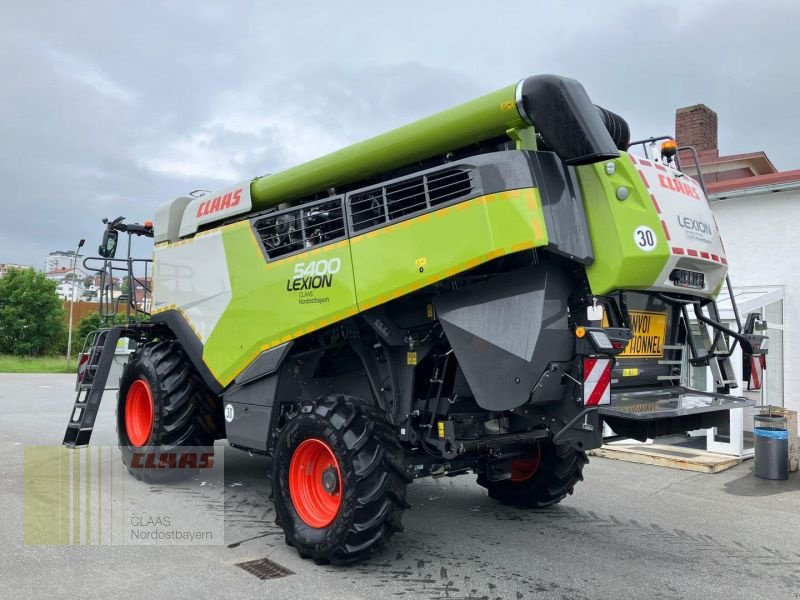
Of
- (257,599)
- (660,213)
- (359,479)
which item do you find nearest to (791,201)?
(660,213)

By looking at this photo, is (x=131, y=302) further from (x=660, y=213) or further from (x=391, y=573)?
(x=660, y=213)

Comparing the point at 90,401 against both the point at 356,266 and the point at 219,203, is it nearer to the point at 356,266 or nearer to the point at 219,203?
the point at 219,203

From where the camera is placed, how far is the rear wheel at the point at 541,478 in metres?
5.70

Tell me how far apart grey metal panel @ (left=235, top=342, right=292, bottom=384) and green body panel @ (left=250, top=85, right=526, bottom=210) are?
4.17 feet

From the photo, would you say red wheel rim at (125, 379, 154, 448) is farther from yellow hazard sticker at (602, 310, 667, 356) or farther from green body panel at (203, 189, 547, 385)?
yellow hazard sticker at (602, 310, 667, 356)

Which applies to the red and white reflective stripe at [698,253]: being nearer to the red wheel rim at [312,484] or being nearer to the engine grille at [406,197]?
the engine grille at [406,197]

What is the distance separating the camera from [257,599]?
12.4ft

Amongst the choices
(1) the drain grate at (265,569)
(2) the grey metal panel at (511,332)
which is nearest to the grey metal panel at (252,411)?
(1) the drain grate at (265,569)

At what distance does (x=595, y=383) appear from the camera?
153 inches

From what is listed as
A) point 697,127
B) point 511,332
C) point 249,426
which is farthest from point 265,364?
point 697,127

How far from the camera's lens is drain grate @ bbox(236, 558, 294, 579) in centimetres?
419

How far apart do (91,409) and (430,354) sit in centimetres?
396

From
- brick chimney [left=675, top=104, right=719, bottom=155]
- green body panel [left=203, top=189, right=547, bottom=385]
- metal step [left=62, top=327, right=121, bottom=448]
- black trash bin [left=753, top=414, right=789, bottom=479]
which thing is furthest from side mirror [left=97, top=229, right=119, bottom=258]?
brick chimney [left=675, top=104, right=719, bottom=155]

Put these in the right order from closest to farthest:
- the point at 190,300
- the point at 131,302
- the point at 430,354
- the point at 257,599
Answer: the point at 257,599
the point at 430,354
the point at 190,300
the point at 131,302
